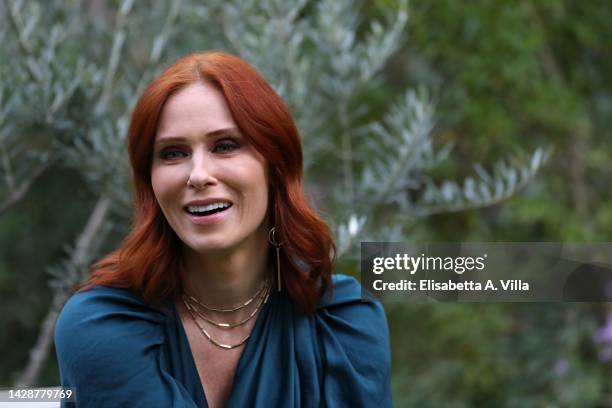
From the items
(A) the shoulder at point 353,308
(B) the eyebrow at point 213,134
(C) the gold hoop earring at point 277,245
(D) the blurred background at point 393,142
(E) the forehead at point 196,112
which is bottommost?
(A) the shoulder at point 353,308

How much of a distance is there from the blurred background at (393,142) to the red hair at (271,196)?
2.84 ft

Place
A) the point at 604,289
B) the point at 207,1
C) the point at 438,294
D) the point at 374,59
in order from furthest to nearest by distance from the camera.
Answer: the point at 207,1
the point at 374,59
the point at 604,289
the point at 438,294

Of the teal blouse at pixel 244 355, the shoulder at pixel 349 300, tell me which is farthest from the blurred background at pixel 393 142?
the teal blouse at pixel 244 355

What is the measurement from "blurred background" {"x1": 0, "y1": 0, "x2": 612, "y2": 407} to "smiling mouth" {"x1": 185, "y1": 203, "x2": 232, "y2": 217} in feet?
3.48

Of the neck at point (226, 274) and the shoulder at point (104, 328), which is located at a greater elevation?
the neck at point (226, 274)

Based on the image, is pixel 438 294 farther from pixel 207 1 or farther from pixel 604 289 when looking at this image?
pixel 207 1

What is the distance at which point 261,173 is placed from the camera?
1.87 m

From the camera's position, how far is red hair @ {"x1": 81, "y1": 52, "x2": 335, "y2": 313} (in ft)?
6.02

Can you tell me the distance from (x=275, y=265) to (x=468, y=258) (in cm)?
50

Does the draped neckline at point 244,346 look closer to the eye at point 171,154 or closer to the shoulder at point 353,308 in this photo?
the shoulder at point 353,308

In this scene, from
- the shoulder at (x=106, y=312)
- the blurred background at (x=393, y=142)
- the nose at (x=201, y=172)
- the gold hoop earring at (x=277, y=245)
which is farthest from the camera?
the blurred background at (x=393, y=142)

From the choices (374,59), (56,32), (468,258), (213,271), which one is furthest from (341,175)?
(213,271)

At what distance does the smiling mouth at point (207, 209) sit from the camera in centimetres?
183

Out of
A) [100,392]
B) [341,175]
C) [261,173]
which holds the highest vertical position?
[341,175]
